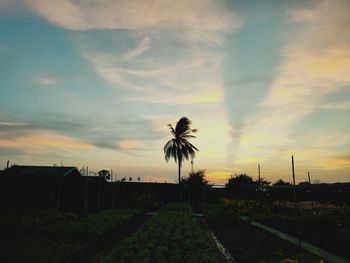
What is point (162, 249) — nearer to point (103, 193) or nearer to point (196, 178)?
point (103, 193)

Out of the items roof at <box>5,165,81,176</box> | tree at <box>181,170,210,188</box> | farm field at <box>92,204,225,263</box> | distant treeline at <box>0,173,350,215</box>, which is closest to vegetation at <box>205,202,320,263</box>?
farm field at <box>92,204,225,263</box>

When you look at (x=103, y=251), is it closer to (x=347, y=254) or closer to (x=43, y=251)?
(x=43, y=251)

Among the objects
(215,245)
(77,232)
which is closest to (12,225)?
(77,232)

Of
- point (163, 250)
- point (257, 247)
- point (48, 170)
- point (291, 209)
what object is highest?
point (48, 170)

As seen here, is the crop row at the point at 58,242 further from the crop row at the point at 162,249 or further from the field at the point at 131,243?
the crop row at the point at 162,249

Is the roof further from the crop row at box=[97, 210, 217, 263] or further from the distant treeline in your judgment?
the crop row at box=[97, 210, 217, 263]

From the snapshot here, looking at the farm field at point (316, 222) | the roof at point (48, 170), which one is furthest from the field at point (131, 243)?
the roof at point (48, 170)

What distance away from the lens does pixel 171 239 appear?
1150cm

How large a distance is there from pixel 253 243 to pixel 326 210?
24.6 feet

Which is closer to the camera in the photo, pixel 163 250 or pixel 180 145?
pixel 163 250

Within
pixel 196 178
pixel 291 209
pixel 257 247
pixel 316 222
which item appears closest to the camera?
pixel 257 247

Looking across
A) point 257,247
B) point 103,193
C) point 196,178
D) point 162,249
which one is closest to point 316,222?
point 257,247

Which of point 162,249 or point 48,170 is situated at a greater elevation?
point 48,170

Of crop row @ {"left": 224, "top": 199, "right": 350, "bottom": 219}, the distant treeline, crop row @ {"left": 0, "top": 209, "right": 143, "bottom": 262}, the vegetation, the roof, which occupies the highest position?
the roof
